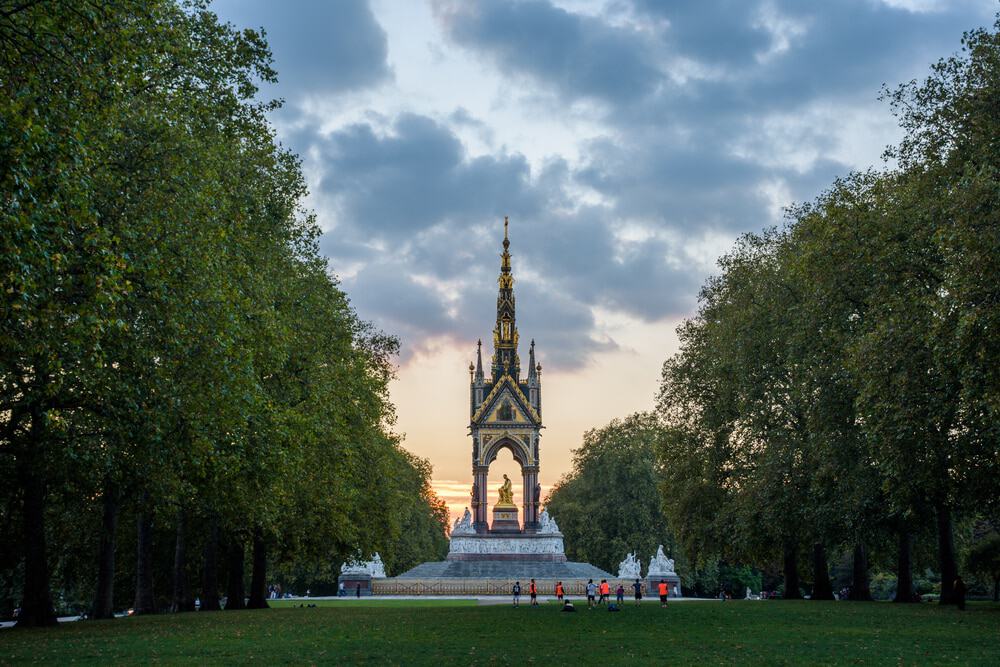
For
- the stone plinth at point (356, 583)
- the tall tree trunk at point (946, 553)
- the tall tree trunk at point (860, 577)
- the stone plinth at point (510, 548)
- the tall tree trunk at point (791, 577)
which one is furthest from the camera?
the stone plinth at point (510, 548)

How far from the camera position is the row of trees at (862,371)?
74.2 ft

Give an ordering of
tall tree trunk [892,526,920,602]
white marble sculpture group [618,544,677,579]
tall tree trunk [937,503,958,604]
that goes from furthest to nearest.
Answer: white marble sculpture group [618,544,677,579], tall tree trunk [892,526,920,602], tall tree trunk [937,503,958,604]

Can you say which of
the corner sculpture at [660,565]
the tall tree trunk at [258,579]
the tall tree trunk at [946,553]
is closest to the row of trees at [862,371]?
the tall tree trunk at [946,553]

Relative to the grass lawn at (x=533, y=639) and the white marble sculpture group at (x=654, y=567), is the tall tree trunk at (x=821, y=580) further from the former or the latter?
the white marble sculpture group at (x=654, y=567)

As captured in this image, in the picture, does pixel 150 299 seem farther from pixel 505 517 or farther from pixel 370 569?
pixel 505 517

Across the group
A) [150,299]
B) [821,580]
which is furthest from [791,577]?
[150,299]

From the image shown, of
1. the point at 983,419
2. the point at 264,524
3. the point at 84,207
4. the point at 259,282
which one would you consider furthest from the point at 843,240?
the point at 84,207

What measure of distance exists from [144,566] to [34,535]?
951 cm

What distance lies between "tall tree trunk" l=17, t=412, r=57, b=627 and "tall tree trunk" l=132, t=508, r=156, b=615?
6.02 m

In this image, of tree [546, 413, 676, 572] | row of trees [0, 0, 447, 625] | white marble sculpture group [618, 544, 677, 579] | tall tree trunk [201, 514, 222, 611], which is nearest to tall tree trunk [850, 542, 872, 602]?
white marble sculpture group [618, 544, 677, 579]

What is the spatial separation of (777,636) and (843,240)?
13.3m

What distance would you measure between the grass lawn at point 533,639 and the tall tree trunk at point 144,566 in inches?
151

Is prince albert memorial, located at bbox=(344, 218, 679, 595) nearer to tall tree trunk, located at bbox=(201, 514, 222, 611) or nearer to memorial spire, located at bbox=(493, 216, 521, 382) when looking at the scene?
memorial spire, located at bbox=(493, 216, 521, 382)

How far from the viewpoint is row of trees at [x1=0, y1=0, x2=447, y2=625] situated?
15.0 metres
